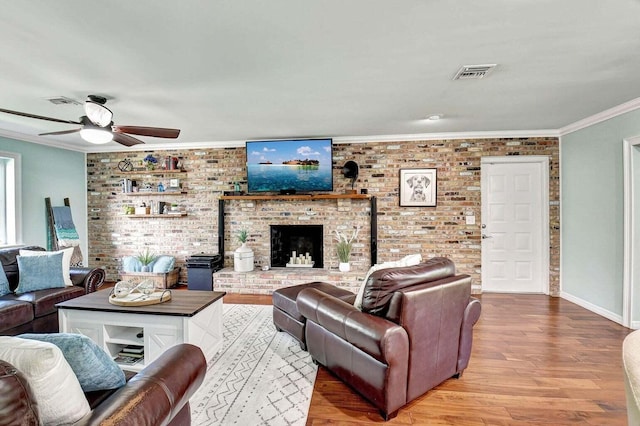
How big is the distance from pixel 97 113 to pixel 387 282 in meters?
2.76

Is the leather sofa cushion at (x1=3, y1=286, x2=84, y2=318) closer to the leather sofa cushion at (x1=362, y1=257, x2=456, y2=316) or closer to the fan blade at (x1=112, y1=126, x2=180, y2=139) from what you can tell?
the fan blade at (x1=112, y1=126, x2=180, y2=139)

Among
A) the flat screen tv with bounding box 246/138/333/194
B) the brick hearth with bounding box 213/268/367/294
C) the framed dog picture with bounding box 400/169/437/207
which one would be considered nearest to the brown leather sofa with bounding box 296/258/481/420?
the brick hearth with bounding box 213/268/367/294

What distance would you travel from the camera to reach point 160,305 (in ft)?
8.41

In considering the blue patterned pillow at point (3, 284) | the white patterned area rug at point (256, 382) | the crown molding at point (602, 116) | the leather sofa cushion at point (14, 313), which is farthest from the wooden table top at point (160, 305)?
the crown molding at point (602, 116)

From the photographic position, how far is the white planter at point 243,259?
16.1ft

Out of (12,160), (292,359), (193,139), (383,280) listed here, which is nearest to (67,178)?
(12,160)

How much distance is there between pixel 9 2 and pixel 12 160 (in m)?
4.00

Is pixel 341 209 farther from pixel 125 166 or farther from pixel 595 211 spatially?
pixel 125 166

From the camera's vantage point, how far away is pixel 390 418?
1954mm

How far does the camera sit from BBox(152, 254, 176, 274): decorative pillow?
506 cm

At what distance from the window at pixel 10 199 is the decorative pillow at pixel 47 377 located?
4.90 meters

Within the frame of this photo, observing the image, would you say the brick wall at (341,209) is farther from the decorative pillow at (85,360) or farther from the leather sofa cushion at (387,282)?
the decorative pillow at (85,360)

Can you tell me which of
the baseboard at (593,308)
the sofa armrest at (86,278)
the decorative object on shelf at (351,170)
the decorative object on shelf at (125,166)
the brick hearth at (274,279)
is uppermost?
the decorative object on shelf at (125,166)

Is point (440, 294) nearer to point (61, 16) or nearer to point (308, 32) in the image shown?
point (308, 32)
